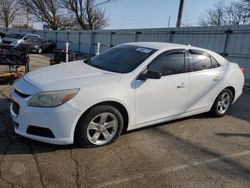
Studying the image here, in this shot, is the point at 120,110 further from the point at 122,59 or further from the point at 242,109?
the point at 242,109

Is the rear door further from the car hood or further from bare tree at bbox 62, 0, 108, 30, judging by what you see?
bare tree at bbox 62, 0, 108, 30

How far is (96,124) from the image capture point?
3.81 meters

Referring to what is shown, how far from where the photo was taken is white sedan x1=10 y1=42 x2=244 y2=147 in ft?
11.6

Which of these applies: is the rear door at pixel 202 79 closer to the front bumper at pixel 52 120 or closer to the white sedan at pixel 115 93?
the white sedan at pixel 115 93

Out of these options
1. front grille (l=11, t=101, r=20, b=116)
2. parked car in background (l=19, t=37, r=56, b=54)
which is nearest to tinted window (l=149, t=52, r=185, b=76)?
front grille (l=11, t=101, r=20, b=116)

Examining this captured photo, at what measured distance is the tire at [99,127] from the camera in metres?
3.67

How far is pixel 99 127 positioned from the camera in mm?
3844

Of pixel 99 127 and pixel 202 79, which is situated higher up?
pixel 202 79

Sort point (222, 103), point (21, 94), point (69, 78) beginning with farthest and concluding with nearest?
1. point (222, 103)
2. point (69, 78)
3. point (21, 94)

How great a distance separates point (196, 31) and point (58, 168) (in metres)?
10.6

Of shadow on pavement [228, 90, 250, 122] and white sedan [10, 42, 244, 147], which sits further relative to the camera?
shadow on pavement [228, 90, 250, 122]

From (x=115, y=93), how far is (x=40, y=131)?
1135mm

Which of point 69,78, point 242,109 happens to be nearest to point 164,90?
point 69,78

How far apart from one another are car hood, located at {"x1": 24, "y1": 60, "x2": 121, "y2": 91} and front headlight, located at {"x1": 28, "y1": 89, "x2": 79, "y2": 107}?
85mm
